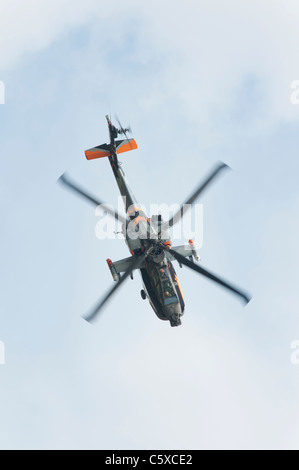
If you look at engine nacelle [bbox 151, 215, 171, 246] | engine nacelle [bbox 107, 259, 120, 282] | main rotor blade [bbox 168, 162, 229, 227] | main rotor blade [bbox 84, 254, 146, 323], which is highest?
main rotor blade [bbox 168, 162, 229, 227]

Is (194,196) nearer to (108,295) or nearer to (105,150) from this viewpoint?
(105,150)

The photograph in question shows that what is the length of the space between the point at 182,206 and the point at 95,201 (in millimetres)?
9616

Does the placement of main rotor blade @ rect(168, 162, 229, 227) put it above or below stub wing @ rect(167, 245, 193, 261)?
above

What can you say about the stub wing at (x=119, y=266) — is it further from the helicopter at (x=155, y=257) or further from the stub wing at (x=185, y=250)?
the stub wing at (x=185, y=250)

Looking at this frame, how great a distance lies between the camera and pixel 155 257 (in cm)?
6881

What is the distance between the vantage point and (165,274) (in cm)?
6862

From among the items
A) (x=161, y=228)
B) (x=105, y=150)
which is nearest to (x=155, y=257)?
(x=161, y=228)

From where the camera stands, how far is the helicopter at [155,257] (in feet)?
217

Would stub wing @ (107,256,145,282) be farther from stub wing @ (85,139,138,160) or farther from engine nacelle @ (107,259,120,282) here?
stub wing @ (85,139,138,160)

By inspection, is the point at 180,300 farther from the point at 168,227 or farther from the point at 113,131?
the point at 113,131

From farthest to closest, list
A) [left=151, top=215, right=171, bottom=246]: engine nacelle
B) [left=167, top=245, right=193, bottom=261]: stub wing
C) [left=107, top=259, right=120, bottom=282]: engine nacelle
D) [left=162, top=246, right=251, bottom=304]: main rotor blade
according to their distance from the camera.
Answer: [left=167, top=245, right=193, bottom=261]: stub wing, [left=151, top=215, right=171, bottom=246]: engine nacelle, [left=107, top=259, right=120, bottom=282]: engine nacelle, [left=162, top=246, right=251, bottom=304]: main rotor blade

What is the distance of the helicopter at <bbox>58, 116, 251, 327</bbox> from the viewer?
66250 millimetres

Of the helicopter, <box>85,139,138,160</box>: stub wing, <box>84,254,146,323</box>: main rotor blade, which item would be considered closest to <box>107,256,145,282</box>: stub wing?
the helicopter

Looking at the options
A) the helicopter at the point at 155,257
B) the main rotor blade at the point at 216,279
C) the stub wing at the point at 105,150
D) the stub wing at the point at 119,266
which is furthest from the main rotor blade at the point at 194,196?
the stub wing at the point at 105,150
